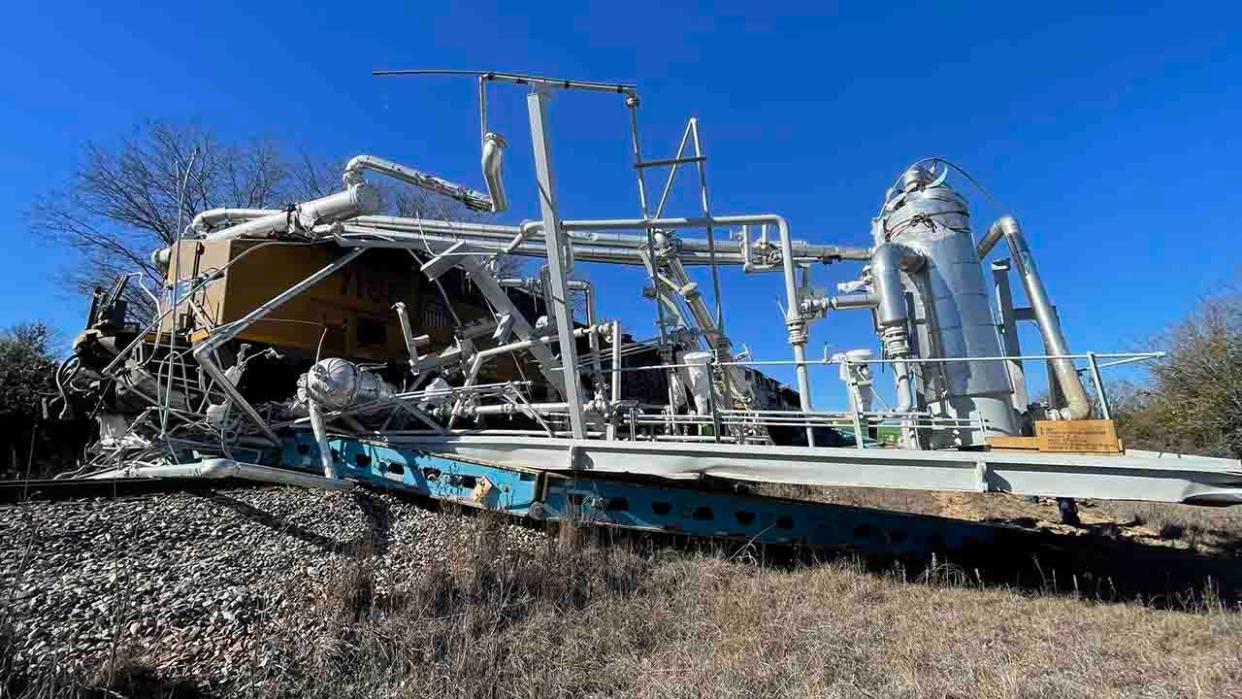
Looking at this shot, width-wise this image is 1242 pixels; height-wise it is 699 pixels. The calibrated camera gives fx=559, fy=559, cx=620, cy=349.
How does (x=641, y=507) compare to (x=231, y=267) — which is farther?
(x=231, y=267)

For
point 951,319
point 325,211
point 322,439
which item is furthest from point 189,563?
point 951,319

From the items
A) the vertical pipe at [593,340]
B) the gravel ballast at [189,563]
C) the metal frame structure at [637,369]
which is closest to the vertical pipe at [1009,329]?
the metal frame structure at [637,369]

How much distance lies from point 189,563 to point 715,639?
4.40 metres

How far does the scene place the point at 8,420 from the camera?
12742 mm

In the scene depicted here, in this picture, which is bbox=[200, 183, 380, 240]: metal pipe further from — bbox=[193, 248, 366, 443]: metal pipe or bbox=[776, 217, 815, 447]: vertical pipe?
bbox=[776, 217, 815, 447]: vertical pipe

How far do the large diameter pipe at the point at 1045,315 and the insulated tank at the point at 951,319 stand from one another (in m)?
0.44

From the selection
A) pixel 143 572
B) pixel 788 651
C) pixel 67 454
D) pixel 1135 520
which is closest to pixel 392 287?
pixel 143 572

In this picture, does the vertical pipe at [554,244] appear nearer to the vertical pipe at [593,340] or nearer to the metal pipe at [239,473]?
the vertical pipe at [593,340]

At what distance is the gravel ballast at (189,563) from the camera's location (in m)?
3.62

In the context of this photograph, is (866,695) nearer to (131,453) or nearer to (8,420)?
(131,453)

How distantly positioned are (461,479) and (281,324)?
4.63 metres

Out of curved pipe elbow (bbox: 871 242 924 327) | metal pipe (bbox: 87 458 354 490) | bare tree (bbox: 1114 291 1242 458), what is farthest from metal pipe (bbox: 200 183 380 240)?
bare tree (bbox: 1114 291 1242 458)

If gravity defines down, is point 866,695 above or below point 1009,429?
below

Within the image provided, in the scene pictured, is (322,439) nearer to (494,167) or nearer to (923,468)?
(494,167)
